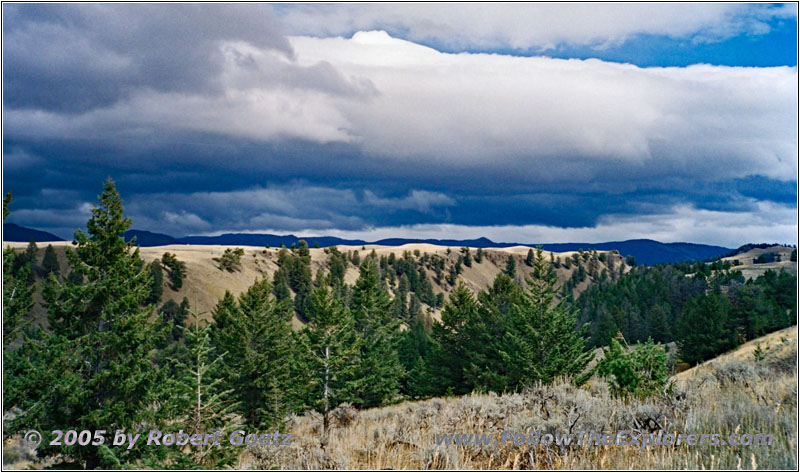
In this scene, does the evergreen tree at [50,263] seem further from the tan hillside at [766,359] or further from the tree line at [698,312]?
the tan hillside at [766,359]

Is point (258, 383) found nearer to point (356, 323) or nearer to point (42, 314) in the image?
point (356, 323)

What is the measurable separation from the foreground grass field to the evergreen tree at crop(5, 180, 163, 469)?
515 inches

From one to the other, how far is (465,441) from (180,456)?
958 centimetres

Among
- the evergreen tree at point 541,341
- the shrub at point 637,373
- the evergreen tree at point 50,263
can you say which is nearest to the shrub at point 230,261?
the evergreen tree at point 50,263

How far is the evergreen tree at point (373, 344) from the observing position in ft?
154

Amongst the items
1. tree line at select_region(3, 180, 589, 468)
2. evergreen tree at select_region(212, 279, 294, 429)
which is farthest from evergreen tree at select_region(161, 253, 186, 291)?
evergreen tree at select_region(212, 279, 294, 429)

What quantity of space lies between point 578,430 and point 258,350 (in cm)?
3788

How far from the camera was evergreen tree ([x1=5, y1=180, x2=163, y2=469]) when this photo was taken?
763 inches

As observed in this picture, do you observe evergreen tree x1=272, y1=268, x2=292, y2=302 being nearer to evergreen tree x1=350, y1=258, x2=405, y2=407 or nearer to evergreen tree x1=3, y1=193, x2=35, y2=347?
evergreen tree x1=350, y1=258, x2=405, y2=407

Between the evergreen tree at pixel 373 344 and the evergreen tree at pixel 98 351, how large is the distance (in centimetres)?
2551

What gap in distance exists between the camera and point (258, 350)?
4247cm

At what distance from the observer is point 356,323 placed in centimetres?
5306

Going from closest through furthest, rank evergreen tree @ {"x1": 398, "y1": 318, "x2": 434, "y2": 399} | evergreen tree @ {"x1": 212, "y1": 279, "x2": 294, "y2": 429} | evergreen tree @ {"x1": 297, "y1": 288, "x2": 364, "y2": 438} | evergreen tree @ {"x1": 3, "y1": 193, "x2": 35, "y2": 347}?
evergreen tree @ {"x1": 3, "y1": 193, "x2": 35, "y2": 347}, evergreen tree @ {"x1": 297, "y1": 288, "x2": 364, "y2": 438}, evergreen tree @ {"x1": 212, "y1": 279, "x2": 294, "y2": 429}, evergreen tree @ {"x1": 398, "y1": 318, "x2": 434, "y2": 399}

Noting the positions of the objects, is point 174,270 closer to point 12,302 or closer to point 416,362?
point 416,362
